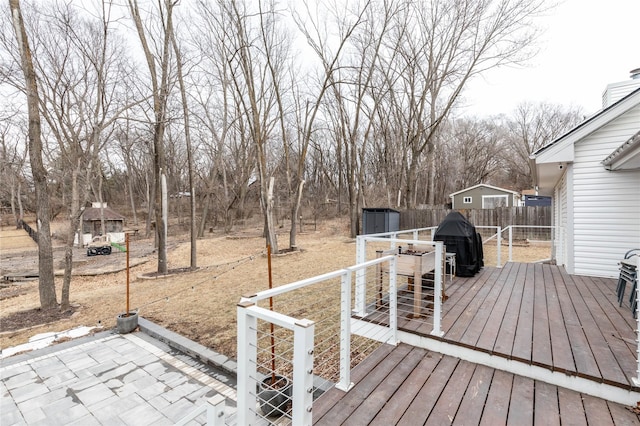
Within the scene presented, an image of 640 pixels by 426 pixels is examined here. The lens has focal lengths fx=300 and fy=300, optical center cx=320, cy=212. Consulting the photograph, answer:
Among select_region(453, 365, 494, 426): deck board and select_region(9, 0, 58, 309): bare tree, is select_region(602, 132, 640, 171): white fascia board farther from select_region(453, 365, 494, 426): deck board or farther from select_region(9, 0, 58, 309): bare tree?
select_region(9, 0, 58, 309): bare tree

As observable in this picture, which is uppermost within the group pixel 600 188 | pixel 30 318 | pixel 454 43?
pixel 454 43

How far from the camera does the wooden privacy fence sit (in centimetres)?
1404

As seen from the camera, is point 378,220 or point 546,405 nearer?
point 546,405

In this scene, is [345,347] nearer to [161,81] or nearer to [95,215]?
[161,81]

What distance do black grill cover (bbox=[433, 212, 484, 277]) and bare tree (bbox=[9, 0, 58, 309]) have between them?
25.8 ft

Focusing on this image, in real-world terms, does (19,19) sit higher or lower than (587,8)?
lower

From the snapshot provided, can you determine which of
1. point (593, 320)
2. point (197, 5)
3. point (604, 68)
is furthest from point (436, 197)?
point (593, 320)

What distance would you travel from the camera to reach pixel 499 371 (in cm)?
267

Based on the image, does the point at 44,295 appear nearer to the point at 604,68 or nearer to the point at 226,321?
the point at 226,321

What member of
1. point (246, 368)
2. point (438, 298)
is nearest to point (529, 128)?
point (438, 298)

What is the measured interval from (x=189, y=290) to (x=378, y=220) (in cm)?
915

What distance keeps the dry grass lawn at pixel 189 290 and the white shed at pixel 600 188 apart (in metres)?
3.41

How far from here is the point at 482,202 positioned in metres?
23.3

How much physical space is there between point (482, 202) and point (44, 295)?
82.5ft
